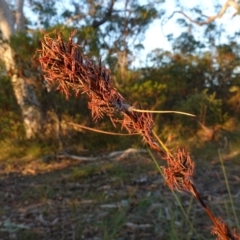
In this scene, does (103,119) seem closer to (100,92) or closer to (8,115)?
(8,115)

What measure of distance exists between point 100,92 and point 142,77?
11.1 metres

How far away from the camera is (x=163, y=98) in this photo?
970cm

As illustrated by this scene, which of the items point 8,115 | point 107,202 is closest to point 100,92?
point 107,202

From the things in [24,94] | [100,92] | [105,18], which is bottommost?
[24,94]

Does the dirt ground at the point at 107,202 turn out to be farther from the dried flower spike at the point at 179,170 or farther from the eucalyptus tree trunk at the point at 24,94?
the dried flower spike at the point at 179,170

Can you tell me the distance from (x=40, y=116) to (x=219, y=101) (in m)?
3.40

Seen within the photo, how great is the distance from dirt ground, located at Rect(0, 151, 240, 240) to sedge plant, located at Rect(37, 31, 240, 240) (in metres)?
1.89

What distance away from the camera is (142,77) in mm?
11930

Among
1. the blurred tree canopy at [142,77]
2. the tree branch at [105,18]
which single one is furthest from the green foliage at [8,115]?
the tree branch at [105,18]

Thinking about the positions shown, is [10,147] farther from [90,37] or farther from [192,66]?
[192,66]

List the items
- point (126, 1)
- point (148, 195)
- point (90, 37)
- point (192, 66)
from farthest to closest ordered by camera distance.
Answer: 1. point (126, 1)
2. point (192, 66)
3. point (90, 37)
4. point (148, 195)

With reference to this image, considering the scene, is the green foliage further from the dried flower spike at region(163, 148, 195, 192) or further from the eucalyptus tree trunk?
the dried flower spike at region(163, 148, 195, 192)

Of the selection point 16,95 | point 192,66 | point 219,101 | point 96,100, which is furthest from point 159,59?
point 96,100

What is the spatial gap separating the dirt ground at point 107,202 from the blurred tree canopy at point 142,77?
0.96 m
